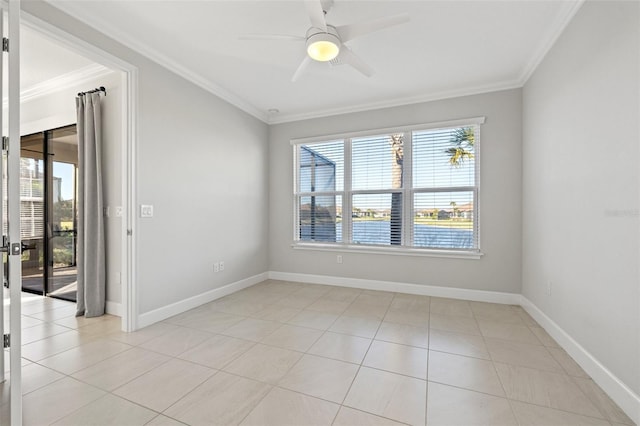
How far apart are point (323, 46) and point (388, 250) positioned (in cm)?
279

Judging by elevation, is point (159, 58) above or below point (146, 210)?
above

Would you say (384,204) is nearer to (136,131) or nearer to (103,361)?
(136,131)

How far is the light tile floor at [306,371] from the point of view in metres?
1.61

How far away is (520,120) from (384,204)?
193 cm

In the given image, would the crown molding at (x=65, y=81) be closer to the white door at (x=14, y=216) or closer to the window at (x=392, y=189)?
the white door at (x=14, y=216)

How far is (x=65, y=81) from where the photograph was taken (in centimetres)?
336

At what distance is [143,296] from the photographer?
281cm

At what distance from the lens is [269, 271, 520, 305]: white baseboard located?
11.6 ft

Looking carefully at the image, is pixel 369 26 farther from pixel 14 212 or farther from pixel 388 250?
pixel 388 250

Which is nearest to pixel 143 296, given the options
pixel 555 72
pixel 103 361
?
pixel 103 361

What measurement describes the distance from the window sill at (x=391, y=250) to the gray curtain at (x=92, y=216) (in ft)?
8.31

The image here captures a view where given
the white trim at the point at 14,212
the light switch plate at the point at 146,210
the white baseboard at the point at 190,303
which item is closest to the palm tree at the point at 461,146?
the white baseboard at the point at 190,303

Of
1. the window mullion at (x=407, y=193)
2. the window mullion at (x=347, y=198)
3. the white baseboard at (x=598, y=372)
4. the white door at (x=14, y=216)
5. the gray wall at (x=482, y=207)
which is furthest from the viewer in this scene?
the window mullion at (x=347, y=198)

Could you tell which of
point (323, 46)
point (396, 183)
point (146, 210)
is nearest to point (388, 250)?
point (396, 183)
